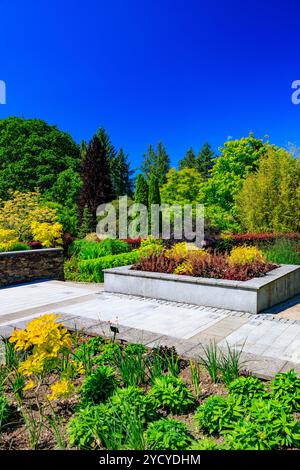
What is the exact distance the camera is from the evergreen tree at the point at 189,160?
134 ft

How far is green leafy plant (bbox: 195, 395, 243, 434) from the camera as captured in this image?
7.04 feet

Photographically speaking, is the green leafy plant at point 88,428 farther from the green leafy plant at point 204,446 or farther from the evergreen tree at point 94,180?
the evergreen tree at point 94,180

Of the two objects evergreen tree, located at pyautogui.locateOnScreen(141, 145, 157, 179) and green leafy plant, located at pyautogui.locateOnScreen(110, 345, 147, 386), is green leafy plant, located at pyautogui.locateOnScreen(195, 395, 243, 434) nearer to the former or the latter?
green leafy plant, located at pyautogui.locateOnScreen(110, 345, 147, 386)

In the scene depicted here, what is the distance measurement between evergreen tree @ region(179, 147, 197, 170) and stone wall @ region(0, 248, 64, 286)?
33.2 m

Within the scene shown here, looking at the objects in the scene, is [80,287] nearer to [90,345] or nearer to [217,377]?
[90,345]

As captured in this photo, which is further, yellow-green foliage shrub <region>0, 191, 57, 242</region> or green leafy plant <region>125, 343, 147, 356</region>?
yellow-green foliage shrub <region>0, 191, 57, 242</region>

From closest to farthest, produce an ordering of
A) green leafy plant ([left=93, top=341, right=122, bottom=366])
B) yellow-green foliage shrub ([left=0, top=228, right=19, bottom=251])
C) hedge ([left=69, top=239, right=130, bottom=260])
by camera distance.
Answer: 1. green leafy plant ([left=93, top=341, right=122, bottom=366])
2. yellow-green foliage shrub ([left=0, top=228, right=19, bottom=251])
3. hedge ([left=69, top=239, right=130, bottom=260])

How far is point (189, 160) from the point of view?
136ft

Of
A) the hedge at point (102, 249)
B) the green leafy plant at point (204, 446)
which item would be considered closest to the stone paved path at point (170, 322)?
the green leafy plant at point (204, 446)

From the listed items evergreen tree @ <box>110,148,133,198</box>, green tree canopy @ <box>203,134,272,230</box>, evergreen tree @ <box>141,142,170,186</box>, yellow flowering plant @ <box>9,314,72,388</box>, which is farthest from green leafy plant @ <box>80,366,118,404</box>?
evergreen tree @ <box>141,142,170,186</box>

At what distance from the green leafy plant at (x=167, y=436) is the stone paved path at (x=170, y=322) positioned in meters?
1.01

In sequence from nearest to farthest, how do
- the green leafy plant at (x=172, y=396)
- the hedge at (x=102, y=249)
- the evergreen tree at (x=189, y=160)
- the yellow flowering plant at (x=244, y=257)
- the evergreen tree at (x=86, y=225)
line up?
the green leafy plant at (x=172, y=396), the yellow flowering plant at (x=244, y=257), the hedge at (x=102, y=249), the evergreen tree at (x=86, y=225), the evergreen tree at (x=189, y=160)

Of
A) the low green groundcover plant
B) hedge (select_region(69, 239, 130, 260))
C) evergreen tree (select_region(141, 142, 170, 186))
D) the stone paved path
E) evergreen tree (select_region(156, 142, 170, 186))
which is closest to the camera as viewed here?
the low green groundcover plant

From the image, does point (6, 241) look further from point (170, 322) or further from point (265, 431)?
point (265, 431)
